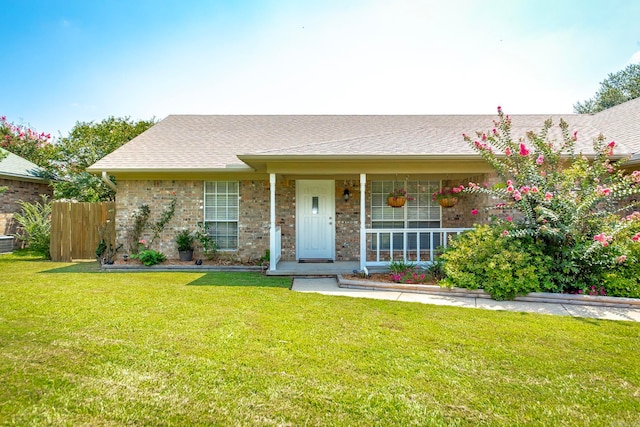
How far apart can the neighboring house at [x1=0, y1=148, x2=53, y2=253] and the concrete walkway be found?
38.9 ft

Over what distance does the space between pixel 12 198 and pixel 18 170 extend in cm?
112

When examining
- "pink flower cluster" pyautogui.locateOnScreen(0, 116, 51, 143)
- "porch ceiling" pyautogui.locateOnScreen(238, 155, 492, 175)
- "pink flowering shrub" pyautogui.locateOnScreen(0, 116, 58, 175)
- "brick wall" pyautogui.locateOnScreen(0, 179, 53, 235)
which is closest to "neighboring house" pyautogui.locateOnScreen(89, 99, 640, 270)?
"porch ceiling" pyautogui.locateOnScreen(238, 155, 492, 175)

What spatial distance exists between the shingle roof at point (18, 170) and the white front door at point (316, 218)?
10.6m

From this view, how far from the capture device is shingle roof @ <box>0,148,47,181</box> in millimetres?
13012

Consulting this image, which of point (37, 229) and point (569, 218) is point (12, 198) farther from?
point (569, 218)

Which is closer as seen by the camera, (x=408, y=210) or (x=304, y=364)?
(x=304, y=364)

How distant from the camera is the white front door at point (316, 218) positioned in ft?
33.4

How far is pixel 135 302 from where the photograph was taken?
218 inches

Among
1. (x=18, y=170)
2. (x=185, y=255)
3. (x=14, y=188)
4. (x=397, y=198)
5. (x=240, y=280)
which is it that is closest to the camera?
(x=240, y=280)

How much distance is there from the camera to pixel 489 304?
225 inches

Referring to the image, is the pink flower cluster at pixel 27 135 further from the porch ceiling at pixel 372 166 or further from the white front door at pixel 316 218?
the porch ceiling at pixel 372 166

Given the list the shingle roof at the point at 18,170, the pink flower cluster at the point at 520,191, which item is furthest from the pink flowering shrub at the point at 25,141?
the pink flower cluster at the point at 520,191

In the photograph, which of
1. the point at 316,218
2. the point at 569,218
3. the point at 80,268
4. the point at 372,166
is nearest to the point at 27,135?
the point at 80,268

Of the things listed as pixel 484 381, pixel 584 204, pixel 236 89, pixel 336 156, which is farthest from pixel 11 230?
pixel 584 204
